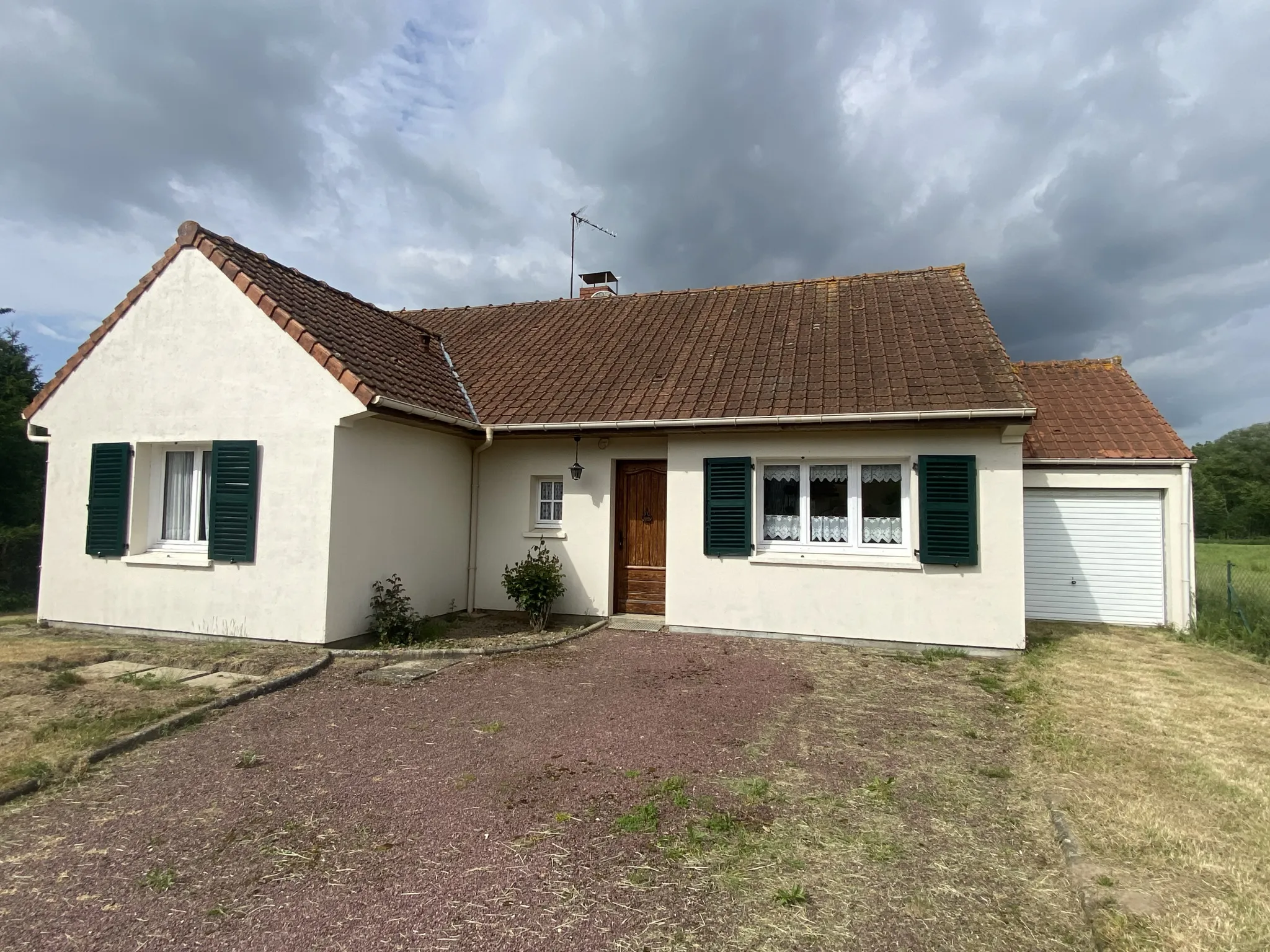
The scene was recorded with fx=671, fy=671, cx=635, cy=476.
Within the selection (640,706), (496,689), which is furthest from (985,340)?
(496,689)

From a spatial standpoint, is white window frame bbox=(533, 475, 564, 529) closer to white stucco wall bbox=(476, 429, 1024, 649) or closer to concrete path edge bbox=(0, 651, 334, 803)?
white stucco wall bbox=(476, 429, 1024, 649)

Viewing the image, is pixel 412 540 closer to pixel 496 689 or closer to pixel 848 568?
pixel 496 689

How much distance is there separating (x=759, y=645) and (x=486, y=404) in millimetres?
5413

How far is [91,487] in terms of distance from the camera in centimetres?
859

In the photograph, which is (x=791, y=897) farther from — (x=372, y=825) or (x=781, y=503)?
(x=781, y=503)

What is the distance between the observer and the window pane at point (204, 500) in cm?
845

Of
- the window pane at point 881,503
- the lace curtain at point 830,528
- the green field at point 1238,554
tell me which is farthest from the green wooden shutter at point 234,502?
the green field at point 1238,554

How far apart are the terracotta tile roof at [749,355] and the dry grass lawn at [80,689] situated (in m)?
4.53

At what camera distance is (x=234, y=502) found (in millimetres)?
7910

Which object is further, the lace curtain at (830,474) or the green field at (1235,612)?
the green field at (1235,612)

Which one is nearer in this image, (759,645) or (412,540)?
(759,645)

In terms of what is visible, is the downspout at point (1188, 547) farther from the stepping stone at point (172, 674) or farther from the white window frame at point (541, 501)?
the stepping stone at point (172, 674)

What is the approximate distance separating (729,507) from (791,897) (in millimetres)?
6027

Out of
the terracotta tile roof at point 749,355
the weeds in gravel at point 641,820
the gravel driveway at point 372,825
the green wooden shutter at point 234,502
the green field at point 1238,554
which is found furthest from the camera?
the green field at point 1238,554
